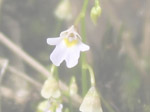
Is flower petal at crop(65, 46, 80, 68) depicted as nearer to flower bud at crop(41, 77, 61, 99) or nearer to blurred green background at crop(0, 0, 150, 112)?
flower bud at crop(41, 77, 61, 99)

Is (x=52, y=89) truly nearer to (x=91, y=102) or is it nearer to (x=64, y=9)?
(x=91, y=102)

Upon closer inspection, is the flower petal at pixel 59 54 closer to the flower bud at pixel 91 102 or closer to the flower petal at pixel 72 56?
the flower petal at pixel 72 56

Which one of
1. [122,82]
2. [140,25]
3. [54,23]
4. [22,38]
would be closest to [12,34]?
[22,38]

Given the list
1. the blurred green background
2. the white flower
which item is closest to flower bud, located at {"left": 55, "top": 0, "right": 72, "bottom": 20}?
the blurred green background

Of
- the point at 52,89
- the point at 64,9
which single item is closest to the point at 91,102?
the point at 52,89

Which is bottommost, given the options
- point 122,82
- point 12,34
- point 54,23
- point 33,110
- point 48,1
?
point 33,110

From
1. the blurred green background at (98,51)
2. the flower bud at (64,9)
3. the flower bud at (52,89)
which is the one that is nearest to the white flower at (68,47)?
the flower bud at (52,89)

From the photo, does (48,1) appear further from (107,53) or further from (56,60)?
(56,60)
